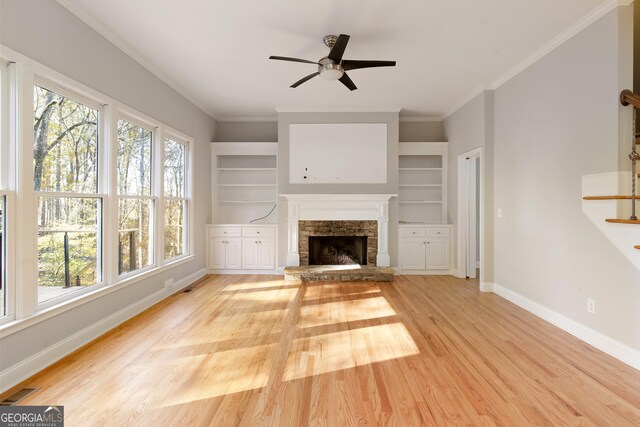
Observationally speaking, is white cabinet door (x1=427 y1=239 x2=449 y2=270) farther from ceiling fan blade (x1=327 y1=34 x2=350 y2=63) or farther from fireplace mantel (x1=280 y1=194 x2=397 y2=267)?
ceiling fan blade (x1=327 y1=34 x2=350 y2=63)

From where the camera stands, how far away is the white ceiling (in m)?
2.64

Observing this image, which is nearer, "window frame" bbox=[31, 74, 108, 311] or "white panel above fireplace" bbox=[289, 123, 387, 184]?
"window frame" bbox=[31, 74, 108, 311]

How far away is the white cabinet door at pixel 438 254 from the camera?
5.49m

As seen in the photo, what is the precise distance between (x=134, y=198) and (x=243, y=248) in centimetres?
230

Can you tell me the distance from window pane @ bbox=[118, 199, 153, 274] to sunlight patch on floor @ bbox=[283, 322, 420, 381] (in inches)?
82.8

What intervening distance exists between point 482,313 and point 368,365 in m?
1.84

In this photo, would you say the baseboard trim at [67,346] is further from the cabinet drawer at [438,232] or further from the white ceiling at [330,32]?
the cabinet drawer at [438,232]

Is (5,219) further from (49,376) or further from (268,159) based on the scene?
(268,159)

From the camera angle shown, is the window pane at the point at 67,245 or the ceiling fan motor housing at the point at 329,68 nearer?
the window pane at the point at 67,245

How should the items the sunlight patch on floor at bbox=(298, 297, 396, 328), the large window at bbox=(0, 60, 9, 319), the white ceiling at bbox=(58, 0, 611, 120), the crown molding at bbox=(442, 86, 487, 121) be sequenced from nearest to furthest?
the large window at bbox=(0, 60, 9, 319) < the white ceiling at bbox=(58, 0, 611, 120) < the sunlight patch on floor at bbox=(298, 297, 396, 328) < the crown molding at bbox=(442, 86, 487, 121)

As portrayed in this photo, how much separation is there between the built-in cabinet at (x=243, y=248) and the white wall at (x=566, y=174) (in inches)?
141

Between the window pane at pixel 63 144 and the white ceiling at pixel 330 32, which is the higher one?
the white ceiling at pixel 330 32

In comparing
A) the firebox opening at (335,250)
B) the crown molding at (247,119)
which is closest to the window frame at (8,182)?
the crown molding at (247,119)

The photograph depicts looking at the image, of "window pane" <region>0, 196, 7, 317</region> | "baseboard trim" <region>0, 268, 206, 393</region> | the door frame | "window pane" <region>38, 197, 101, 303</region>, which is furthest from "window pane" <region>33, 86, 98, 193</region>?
the door frame
